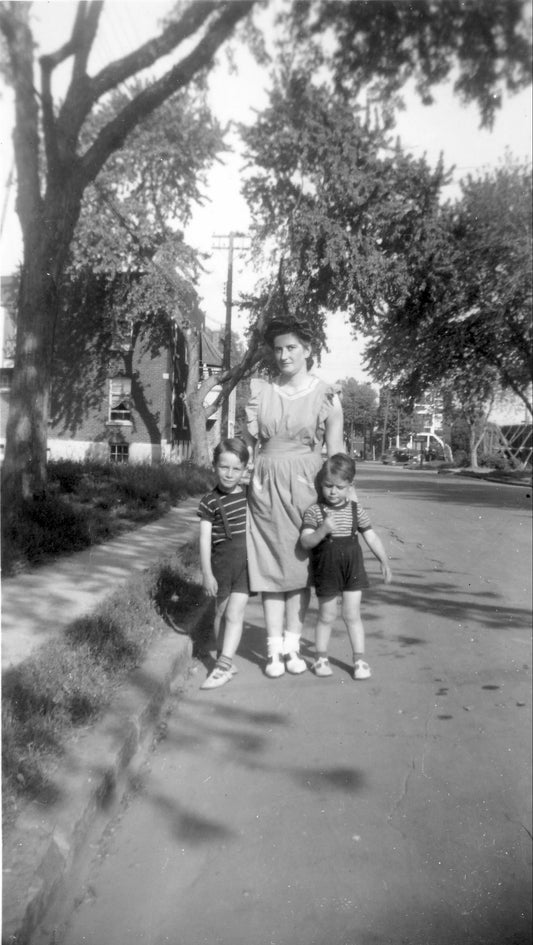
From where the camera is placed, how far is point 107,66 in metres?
0.92

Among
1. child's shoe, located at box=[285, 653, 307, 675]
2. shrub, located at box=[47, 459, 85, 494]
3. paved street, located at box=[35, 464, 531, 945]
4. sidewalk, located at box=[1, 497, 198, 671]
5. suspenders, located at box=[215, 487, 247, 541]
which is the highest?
shrub, located at box=[47, 459, 85, 494]

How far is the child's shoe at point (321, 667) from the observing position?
1.53 metres

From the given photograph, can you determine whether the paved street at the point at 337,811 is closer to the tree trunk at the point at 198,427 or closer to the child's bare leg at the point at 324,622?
the child's bare leg at the point at 324,622

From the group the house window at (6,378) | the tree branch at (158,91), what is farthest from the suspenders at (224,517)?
the tree branch at (158,91)

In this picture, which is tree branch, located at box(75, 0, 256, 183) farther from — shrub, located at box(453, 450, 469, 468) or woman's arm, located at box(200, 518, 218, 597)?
shrub, located at box(453, 450, 469, 468)

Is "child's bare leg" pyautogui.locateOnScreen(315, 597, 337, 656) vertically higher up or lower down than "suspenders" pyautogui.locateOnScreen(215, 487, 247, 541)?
lower down

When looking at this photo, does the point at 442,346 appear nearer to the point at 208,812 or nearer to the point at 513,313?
the point at 513,313

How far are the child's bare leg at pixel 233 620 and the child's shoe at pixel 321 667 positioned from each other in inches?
7.7

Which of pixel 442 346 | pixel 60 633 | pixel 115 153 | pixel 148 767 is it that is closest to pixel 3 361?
pixel 115 153

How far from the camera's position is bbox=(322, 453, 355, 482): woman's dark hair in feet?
3.22

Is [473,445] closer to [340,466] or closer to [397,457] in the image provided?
[397,457]

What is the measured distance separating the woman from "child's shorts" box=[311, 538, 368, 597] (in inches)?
1.5

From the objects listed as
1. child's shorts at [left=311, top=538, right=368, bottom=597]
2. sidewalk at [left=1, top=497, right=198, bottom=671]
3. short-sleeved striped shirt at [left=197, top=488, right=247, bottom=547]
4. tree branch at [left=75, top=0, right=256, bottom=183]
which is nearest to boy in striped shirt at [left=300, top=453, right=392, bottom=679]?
child's shorts at [left=311, top=538, right=368, bottom=597]

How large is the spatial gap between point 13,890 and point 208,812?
1.03 meters
